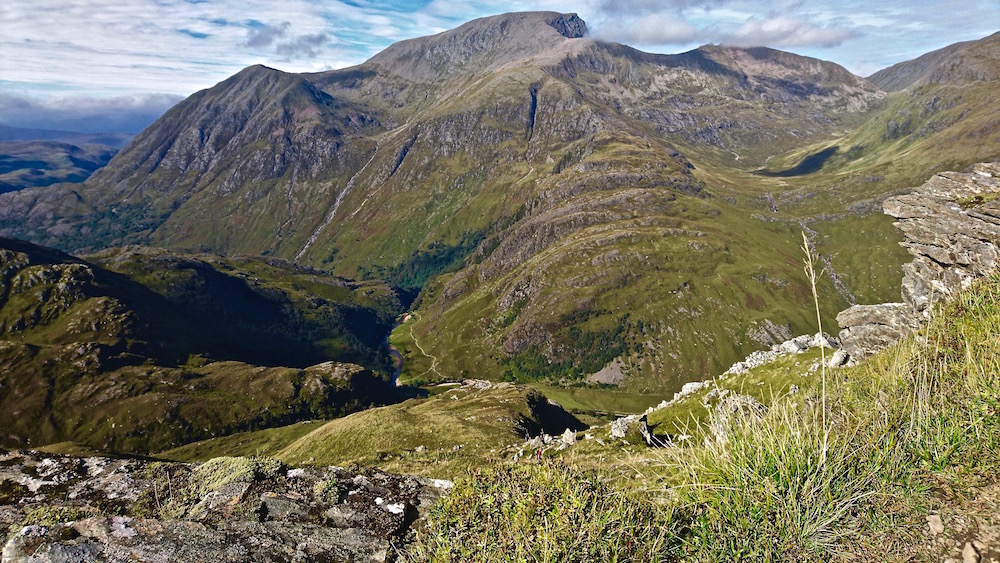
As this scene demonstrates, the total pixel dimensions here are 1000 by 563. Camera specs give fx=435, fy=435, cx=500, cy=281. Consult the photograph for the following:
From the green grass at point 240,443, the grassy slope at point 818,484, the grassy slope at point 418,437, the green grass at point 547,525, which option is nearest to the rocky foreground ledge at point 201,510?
the green grass at point 547,525

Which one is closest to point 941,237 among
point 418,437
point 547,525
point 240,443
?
point 547,525

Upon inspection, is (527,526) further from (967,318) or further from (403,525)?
(967,318)

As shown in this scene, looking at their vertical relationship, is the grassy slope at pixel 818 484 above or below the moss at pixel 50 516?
above

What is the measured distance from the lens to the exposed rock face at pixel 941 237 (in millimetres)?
24328

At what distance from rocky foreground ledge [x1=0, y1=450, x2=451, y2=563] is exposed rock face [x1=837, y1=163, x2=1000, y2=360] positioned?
2454cm

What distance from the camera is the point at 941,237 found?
26.6m

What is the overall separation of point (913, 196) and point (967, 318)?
33618 mm

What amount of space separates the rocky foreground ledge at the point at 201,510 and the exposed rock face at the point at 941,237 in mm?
24538

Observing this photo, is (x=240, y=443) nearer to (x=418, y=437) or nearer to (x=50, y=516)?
(x=418, y=437)

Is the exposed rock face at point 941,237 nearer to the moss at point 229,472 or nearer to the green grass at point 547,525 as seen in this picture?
the green grass at point 547,525

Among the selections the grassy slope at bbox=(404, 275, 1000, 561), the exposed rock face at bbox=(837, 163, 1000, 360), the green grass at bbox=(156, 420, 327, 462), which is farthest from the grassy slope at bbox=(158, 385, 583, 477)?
the green grass at bbox=(156, 420, 327, 462)

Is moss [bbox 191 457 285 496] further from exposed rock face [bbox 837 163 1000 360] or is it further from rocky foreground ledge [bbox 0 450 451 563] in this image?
exposed rock face [bbox 837 163 1000 360]

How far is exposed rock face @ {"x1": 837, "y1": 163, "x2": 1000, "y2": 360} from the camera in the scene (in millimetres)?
24328

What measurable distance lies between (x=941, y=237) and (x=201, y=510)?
38.4m
